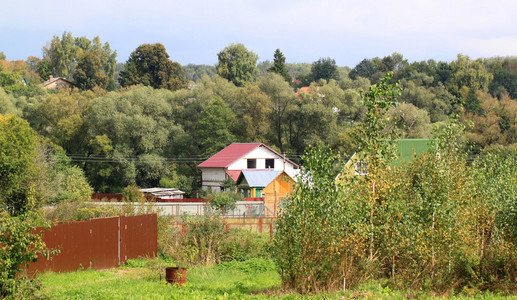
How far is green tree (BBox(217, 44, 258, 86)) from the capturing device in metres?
81.2

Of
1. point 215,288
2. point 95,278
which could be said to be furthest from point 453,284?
point 95,278

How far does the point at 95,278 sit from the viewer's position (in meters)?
18.1

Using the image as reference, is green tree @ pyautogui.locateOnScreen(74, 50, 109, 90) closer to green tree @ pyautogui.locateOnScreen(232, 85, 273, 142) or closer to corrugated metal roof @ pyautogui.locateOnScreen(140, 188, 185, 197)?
green tree @ pyautogui.locateOnScreen(232, 85, 273, 142)

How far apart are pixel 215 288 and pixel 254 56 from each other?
234ft

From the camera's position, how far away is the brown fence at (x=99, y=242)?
1857 centimetres

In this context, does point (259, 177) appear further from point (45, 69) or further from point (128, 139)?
point (45, 69)

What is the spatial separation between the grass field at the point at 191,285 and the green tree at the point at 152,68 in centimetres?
6139

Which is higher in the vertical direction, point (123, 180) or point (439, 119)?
point (439, 119)

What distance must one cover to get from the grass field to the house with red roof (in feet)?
112

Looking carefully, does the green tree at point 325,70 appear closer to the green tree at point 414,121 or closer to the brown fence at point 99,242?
the green tree at point 414,121

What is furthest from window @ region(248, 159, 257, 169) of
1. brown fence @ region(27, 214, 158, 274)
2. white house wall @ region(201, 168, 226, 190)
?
brown fence @ region(27, 214, 158, 274)

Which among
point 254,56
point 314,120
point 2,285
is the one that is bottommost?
point 2,285

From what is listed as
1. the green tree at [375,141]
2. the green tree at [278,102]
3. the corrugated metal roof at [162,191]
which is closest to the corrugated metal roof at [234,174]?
the corrugated metal roof at [162,191]

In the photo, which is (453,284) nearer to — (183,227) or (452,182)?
(452,182)
